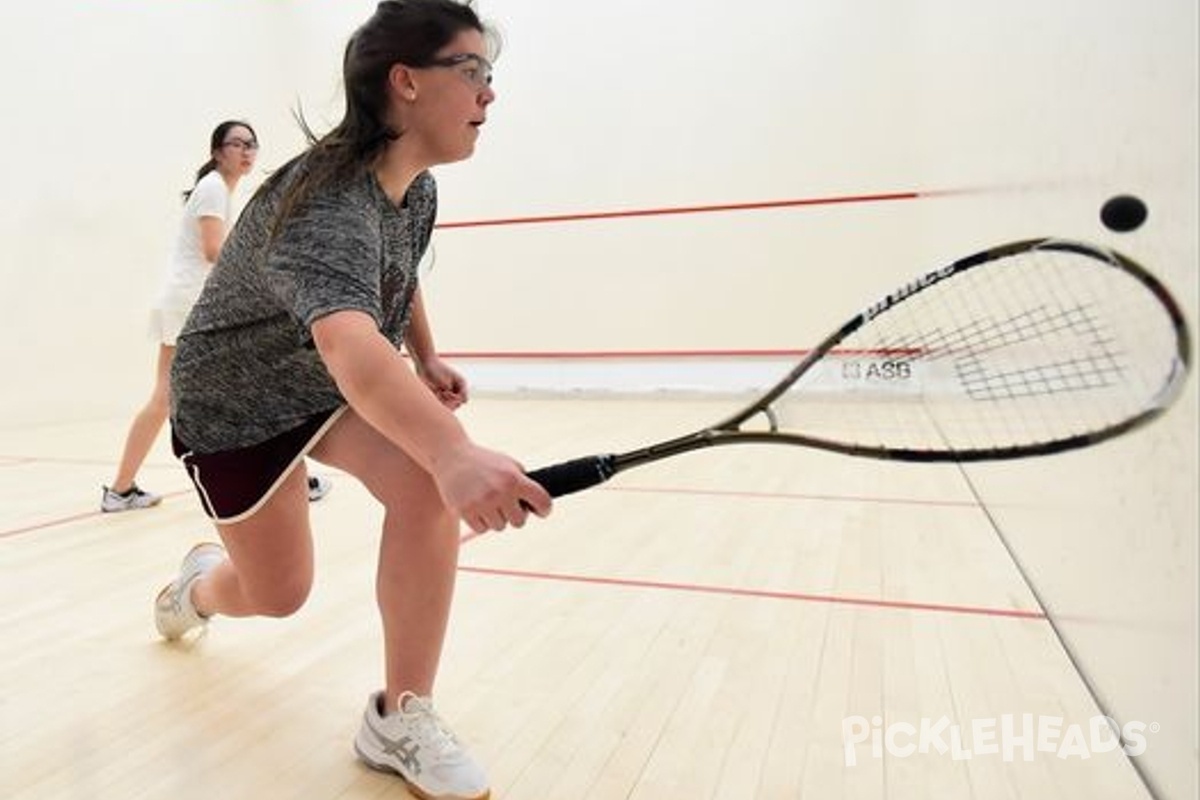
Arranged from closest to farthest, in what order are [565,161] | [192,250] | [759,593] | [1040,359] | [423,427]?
1. [423,427]
2. [1040,359]
3. [759,593]
4. [192,250]
5. [565,161]

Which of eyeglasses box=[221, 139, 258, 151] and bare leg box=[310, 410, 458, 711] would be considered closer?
bare leg box=[310, 410, 458, 711]

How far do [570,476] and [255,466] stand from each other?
50 cm

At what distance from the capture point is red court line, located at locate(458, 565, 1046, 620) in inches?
57.6

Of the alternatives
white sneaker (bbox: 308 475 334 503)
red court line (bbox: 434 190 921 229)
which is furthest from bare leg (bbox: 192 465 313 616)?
red court line (bbox: 434 190 921 229)

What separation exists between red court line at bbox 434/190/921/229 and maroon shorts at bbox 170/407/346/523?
9.93 ft

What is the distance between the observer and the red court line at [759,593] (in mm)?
1462

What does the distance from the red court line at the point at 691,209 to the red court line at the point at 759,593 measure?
2.40m

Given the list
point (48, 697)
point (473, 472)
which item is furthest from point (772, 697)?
point (48, 697)

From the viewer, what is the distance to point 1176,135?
802 mm

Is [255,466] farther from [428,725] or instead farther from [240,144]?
[240,144]

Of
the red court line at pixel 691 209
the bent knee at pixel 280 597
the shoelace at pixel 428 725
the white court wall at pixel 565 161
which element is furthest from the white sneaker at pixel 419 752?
the red court line at pixel 691 209

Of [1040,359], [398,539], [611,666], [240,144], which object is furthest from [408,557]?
[240,144]

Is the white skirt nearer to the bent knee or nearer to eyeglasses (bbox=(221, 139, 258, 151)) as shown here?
eyeglasses (bbox=(221, 139, 258, 151))

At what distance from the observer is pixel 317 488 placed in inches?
98.0
